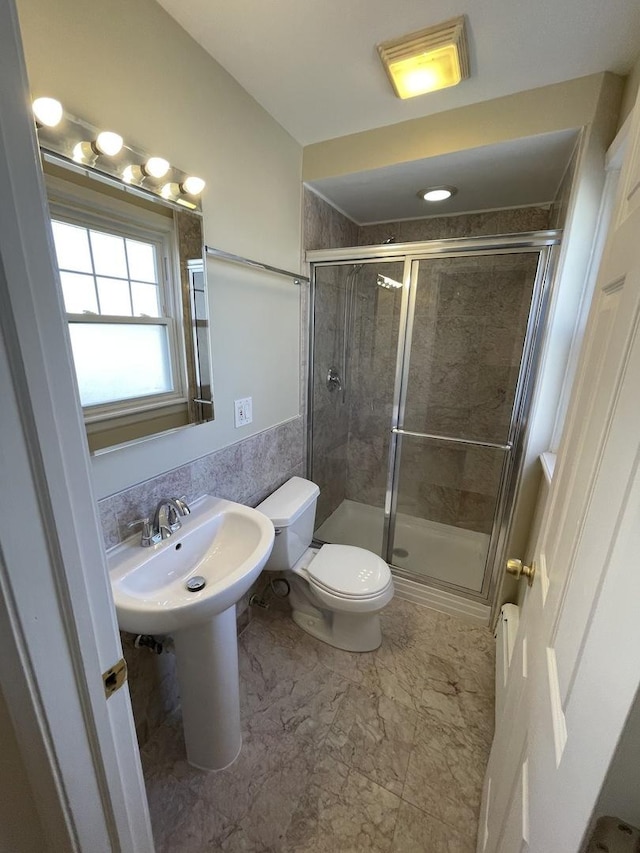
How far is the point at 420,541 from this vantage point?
2.56 metres

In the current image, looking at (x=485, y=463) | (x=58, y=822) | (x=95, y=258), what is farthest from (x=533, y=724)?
(x=485, y=463)

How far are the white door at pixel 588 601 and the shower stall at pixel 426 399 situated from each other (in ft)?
3.45

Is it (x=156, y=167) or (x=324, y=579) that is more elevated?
(x=156, y=167)

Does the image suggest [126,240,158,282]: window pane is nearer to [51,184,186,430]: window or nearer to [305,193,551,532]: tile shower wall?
[51,184,186,430]: window

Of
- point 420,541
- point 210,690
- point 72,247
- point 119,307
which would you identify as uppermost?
point 72,247

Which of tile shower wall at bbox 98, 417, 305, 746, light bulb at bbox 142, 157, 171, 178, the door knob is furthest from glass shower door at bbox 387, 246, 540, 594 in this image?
light bulb at bbox 142, 157, 171, 178

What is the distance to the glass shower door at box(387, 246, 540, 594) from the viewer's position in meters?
2.09

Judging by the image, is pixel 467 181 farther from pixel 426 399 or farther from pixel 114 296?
pixel 114 296

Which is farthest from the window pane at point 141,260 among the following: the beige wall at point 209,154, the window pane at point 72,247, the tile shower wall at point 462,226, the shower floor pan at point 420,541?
the shower floor pan at point 420,541

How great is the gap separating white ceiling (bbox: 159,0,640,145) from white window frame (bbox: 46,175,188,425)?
2.06ft

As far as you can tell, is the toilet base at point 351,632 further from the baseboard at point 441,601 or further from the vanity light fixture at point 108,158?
the vanity light fixture at point 108,158

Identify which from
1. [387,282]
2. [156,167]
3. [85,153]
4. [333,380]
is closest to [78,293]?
[85,153]

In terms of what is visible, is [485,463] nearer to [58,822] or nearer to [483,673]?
[483,673]

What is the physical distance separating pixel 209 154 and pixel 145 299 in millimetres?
618
